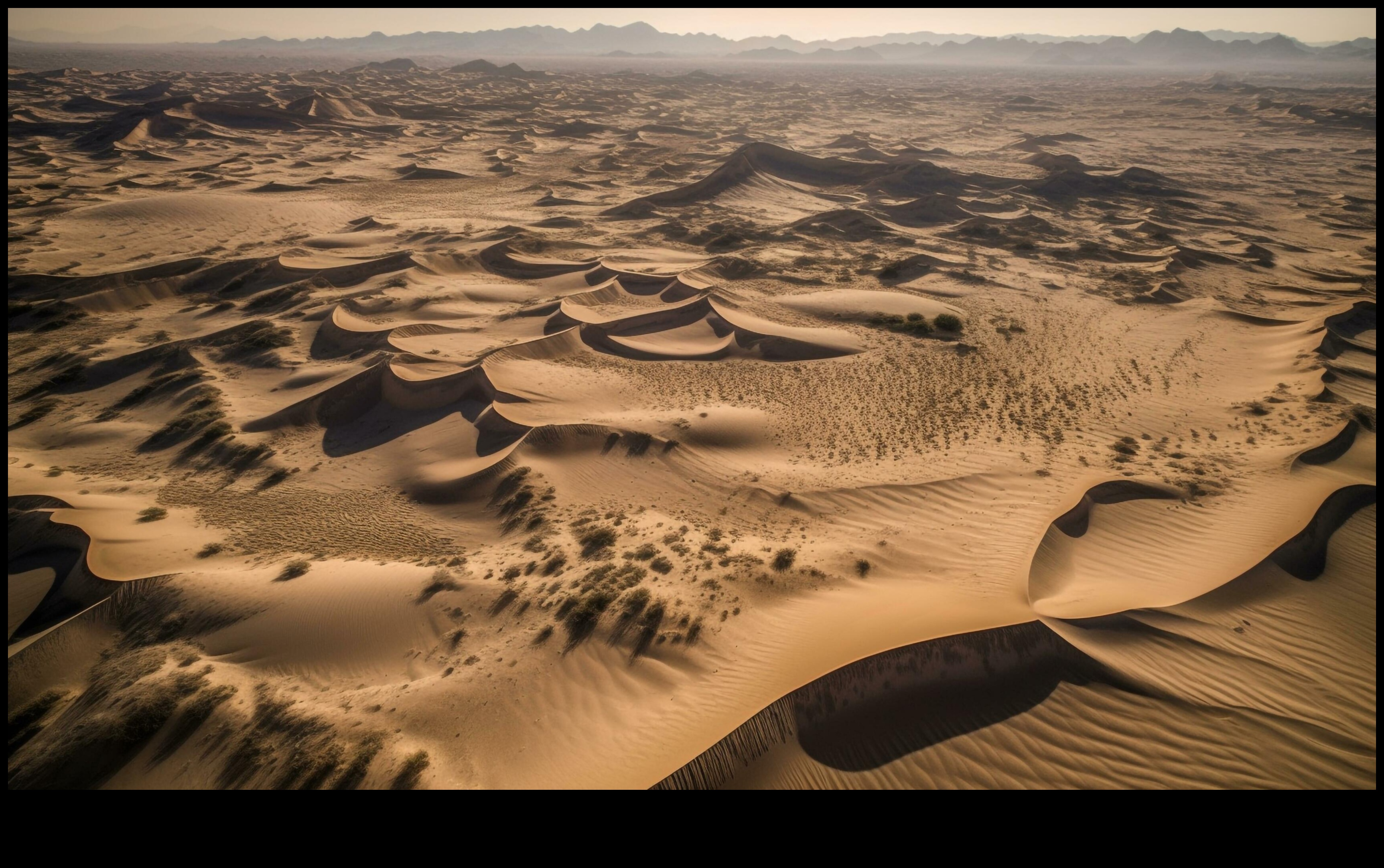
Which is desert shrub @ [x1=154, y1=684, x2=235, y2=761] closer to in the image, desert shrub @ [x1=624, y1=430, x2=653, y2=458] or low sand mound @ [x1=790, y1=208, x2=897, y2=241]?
desert shrub @ [x1=624, y1=430, x2=653, y2=458]

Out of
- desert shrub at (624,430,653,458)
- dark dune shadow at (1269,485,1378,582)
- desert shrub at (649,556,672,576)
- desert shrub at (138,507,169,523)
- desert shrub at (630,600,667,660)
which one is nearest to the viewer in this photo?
desert shrub at (630,600,667,660)

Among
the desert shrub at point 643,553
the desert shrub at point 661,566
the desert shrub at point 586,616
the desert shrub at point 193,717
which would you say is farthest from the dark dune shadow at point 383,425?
the desert shrub at point 193,717

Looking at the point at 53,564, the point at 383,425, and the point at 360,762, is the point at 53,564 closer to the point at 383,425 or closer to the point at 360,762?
the point at 383,425

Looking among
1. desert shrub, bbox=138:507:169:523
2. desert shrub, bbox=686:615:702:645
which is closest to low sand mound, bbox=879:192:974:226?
desert shrub, bbox=686:615:702:645

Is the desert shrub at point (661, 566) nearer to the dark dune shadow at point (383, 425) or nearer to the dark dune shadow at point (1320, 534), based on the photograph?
the dark dune shadow at point (383, 425)

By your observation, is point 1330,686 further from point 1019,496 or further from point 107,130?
point 107,130

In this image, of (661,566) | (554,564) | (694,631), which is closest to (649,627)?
(694,631)
